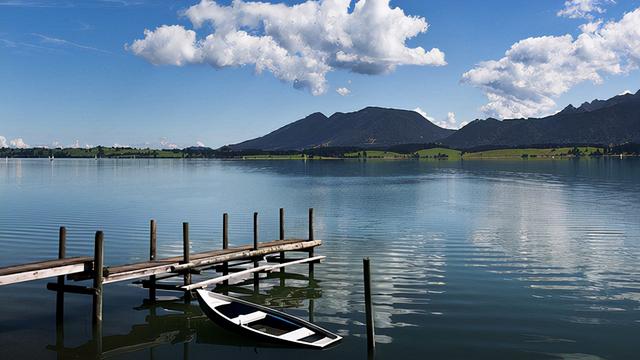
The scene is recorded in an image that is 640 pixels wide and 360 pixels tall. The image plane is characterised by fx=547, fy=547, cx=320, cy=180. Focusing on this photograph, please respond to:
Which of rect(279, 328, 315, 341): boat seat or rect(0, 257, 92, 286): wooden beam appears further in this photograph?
rect(0, 257, 92, 286): wooden beam

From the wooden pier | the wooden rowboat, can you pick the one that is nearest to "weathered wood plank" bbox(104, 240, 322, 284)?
the wooden pier

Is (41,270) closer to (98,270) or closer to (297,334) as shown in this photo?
(98,270)

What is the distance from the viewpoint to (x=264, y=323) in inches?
870

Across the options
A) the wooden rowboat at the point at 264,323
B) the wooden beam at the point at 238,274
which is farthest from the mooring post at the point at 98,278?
the wooden rowboat at the point at 264,323

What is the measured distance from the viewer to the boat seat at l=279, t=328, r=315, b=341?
2036 centimetres

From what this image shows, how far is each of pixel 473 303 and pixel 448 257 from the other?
11.6 metres

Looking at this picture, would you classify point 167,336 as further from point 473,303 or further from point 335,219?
point 335,219

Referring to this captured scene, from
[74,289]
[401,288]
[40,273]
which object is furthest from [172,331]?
[401,288]

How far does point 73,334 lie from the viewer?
73.0 feet

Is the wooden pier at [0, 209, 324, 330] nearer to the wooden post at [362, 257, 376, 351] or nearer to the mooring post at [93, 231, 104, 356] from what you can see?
the mooring post at [93, 231, 104, 356]

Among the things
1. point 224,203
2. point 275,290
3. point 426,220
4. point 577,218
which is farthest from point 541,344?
point 224,203

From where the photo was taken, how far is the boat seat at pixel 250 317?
71.3 feet

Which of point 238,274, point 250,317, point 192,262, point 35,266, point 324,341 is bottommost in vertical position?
point 324,341

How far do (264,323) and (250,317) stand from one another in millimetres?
619
